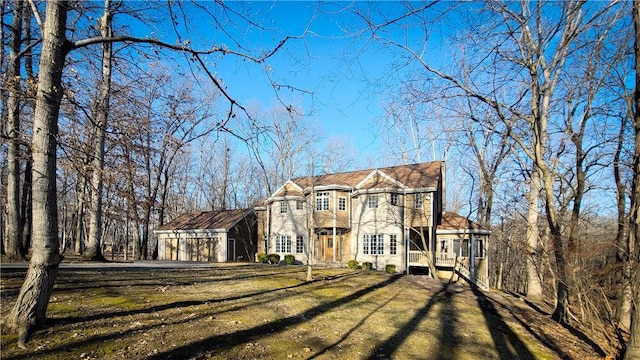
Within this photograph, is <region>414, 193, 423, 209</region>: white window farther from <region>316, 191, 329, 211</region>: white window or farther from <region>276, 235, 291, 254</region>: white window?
<region>276, 235, 291, 254</region>: white window

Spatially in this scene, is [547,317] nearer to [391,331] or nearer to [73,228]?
Result: [391,331]

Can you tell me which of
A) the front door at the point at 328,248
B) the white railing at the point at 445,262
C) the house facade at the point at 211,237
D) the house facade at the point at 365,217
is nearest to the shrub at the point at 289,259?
the house facade at the point at 365,217

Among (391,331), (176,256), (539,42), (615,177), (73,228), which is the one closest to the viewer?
(391,331)

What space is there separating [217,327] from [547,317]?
35.7 ft

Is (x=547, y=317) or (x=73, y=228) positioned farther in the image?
(x=73, y=228)

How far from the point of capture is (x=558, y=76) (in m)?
13.0

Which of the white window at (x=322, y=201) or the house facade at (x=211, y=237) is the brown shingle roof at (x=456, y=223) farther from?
the house facade at (x=211, y=237)

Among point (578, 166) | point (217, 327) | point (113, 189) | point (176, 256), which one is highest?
point (578, 166)

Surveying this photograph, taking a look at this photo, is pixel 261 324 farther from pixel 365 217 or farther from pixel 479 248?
pixel 479 248

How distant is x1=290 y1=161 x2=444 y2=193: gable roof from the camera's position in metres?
25.0

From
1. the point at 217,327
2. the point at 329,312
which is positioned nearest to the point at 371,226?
the point at 329,312

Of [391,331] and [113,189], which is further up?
[113,189]

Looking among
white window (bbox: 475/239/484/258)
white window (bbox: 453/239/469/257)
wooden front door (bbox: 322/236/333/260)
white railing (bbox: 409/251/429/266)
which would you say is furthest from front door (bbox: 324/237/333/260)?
white window (bbox: 475/239/484/258)

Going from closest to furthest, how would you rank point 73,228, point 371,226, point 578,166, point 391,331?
1. point 391,331
2. point 578,166
3. point 371,226
4. point 73,228
